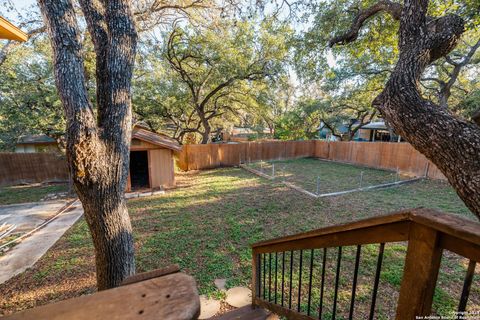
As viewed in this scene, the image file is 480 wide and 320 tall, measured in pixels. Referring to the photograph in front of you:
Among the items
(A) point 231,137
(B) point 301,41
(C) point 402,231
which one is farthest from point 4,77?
(A) point 231,137

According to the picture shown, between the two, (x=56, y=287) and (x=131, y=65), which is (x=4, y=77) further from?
(x=131, y=65)

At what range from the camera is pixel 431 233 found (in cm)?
77

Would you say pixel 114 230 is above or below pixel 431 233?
below

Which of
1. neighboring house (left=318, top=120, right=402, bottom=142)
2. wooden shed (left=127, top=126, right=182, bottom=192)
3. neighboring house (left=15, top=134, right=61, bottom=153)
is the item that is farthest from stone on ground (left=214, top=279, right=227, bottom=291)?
neighboring house (left=318, top=120, right=402, bottom=142)

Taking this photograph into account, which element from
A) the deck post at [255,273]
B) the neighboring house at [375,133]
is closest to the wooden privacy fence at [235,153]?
the neighboring house at [375,133]

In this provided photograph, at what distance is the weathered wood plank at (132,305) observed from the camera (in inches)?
23.8

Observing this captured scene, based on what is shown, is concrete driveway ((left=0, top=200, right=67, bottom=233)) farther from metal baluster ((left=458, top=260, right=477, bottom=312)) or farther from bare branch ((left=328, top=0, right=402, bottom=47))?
bare branch ((left=328, top=0, right=402, bottom=47))

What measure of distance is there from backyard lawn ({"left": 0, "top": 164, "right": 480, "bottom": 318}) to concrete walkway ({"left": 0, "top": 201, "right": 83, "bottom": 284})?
0.70ft

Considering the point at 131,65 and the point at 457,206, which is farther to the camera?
the point at 457,206

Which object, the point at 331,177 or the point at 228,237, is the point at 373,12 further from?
the point at 331,177

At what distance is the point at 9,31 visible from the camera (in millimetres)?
2592

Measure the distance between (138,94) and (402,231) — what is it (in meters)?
13.0

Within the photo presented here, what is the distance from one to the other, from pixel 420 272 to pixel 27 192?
1221 centimetres

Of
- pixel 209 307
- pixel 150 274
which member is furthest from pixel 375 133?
pixel 150 274
